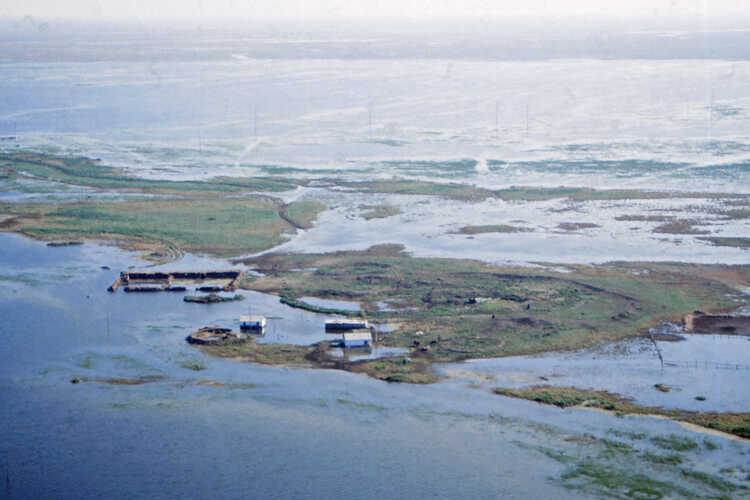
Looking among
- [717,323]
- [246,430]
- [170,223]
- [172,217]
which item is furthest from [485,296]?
[172,217]

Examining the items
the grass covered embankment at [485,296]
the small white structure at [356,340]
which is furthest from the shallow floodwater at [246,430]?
the grass covered embankment at [485,296]

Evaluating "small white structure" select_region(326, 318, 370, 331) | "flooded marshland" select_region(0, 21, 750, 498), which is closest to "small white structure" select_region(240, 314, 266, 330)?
"flooded marshland" select_region(0, 21, 750, 498)

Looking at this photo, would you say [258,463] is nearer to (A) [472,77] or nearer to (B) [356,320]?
(B) [356,320]

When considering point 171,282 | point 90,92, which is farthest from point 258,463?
point 90,92

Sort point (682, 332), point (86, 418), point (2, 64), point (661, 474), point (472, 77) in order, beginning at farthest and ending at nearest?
point (2, 64)
point (472, 77)
point (682, 332)
point (86, 418)
point (661, 474)

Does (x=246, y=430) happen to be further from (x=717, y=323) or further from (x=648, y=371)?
(x=717, y=323)

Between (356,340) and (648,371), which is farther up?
(356,340)
